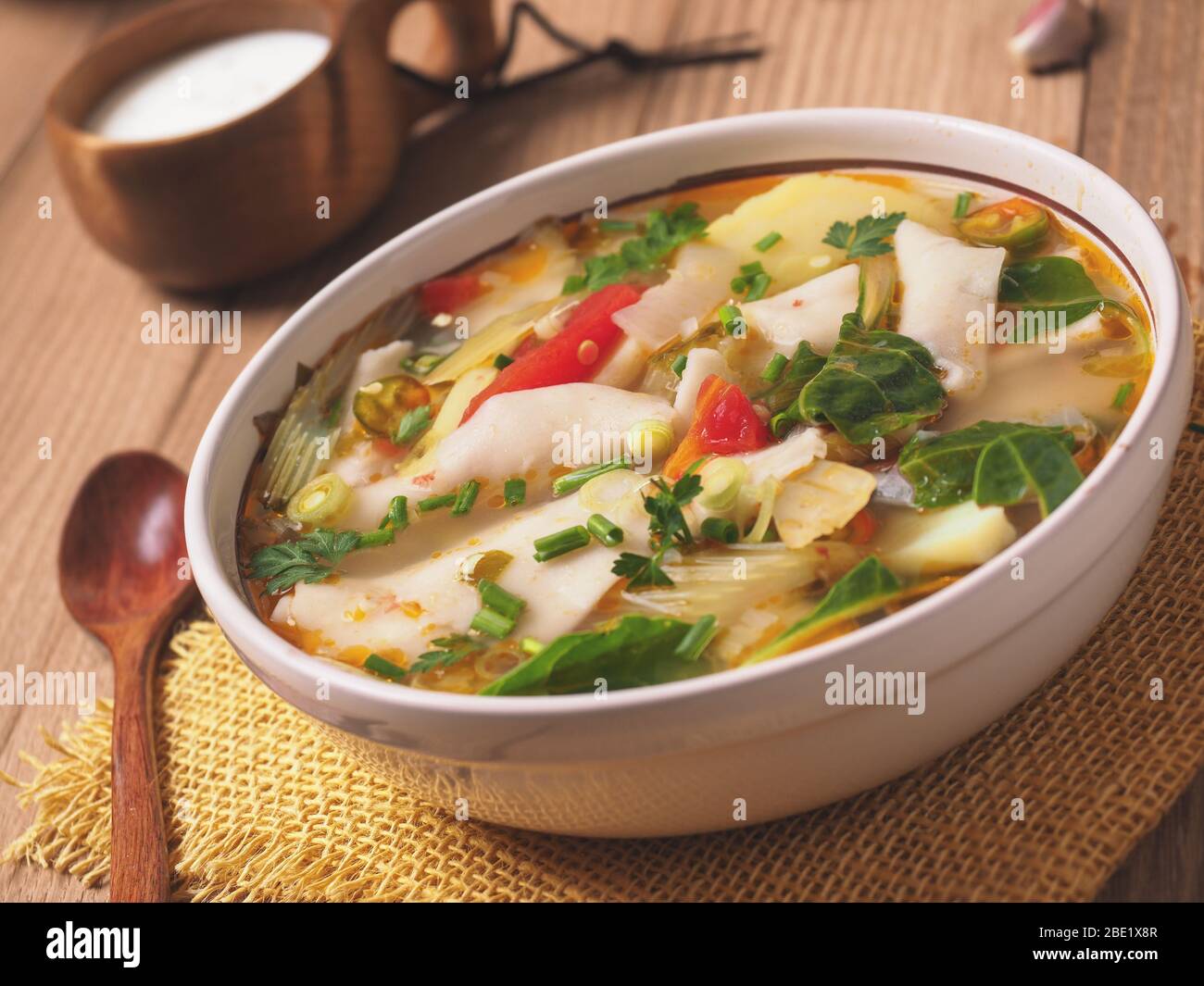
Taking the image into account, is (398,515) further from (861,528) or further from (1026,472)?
(1026,472)

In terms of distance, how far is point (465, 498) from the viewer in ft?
6.39

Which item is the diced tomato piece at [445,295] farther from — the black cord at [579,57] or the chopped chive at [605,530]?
the black cord at [579,57]

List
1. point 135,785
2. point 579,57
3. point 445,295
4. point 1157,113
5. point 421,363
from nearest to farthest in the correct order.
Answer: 1. point 135,785
2. point 421,363
3. point 445,295
4. point 1157,113
5. point 579,57

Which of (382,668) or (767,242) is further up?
(767,242)

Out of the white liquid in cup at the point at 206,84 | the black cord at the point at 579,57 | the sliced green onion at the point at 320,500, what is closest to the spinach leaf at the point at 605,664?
the sliced green onion at the point at 320,500

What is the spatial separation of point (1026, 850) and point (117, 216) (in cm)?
242

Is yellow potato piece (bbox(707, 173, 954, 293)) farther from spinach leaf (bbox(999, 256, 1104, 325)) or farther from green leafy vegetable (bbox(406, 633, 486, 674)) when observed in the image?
green leafy vegetable (bbox(406, 633, 486, 674))

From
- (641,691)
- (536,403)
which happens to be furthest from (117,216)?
(641,691)

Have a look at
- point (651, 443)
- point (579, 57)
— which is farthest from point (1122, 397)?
point (579, 57)

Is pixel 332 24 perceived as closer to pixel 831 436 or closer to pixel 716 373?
pixel 716 373

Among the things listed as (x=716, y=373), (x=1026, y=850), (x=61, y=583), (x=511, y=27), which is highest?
(x=511, y=27)

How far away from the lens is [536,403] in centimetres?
200

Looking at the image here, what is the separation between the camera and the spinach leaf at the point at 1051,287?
1.91 metres

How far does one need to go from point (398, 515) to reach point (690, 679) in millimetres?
615
